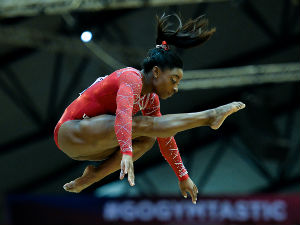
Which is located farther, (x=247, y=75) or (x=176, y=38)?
(x=247, y=75)

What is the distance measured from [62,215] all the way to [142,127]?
435 centimetres

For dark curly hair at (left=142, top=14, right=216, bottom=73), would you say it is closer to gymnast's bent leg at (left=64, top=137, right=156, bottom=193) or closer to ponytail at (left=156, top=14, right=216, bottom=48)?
ponytail at (left=156, top=14, right=216, bottom=48)

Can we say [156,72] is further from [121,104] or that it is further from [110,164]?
[110,164]

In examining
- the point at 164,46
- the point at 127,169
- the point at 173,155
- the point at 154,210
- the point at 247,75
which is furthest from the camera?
the point at 247,75

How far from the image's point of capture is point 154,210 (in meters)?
7.24

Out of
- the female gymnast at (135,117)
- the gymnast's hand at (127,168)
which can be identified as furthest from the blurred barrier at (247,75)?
the gymnast's hand at (127,168)

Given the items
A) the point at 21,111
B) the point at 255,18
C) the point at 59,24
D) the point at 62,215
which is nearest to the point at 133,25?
the point at 59,24

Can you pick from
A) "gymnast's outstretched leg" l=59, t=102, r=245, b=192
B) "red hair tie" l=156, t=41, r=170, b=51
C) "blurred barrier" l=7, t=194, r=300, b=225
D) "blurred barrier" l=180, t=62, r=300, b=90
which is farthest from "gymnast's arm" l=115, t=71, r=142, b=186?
"blurred barrier" l=180, t=62, r=300, b=90

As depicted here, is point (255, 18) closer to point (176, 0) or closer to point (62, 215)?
point (176, 0)

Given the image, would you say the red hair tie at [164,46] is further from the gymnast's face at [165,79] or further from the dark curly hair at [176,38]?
the gymnast's face at [165,79]

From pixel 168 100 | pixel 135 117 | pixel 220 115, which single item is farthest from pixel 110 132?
pixel 168 100

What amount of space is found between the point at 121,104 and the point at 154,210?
14.1ft

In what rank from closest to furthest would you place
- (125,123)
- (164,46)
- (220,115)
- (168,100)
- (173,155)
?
(125,123), (220,115), (164,46), (173,155), (168,100)

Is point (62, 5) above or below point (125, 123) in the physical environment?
above
